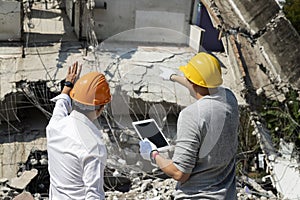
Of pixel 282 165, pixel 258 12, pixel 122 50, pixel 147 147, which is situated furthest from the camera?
pixel 258 12

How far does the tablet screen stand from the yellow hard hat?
60 centimetres

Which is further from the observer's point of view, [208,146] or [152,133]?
[152,133]

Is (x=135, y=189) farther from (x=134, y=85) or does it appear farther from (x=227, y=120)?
(x=227, y=120)

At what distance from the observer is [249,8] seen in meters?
10.4

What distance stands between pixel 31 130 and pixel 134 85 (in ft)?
10.0

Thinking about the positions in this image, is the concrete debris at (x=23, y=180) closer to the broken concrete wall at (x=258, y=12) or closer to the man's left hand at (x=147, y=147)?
the man's left hand at (x=147, y=147)

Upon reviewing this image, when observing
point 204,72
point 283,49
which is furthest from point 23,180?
point 283,49

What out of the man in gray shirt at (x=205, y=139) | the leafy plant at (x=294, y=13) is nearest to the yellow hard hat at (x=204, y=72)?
the man in gray shirt at (x=205, y=139)

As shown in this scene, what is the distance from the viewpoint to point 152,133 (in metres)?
3.12

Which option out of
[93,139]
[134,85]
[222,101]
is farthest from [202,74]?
[134,85]

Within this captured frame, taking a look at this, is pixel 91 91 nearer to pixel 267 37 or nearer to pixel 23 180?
pixel 23 180

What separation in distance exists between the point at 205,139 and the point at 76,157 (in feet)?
2.56

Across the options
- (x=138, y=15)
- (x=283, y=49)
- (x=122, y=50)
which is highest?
(x=122, y=50)

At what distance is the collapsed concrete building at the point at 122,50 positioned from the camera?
19.3ft
